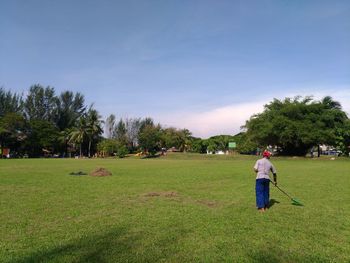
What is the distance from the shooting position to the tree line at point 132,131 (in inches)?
2165

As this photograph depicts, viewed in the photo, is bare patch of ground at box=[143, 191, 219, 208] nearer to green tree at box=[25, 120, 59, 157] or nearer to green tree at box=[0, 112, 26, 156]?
green tree at box=[0, 112, 26, 156]

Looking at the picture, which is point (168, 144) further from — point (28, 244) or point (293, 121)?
point (28, 244)

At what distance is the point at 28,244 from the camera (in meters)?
6.55

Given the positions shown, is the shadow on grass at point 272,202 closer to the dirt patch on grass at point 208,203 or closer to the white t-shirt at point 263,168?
the white t-shirt at point 263,168

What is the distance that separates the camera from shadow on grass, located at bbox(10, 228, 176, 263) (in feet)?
18.5

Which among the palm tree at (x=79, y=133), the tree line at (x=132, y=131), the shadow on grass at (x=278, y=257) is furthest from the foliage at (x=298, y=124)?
the shadow on grass at (x=278, y=257)

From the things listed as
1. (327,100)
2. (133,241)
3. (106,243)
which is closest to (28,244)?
(106,243)

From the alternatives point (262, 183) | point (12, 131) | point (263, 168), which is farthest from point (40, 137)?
point (262, 183)

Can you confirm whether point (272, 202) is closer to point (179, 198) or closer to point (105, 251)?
point (179, 198)

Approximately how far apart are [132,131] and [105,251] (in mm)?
96353

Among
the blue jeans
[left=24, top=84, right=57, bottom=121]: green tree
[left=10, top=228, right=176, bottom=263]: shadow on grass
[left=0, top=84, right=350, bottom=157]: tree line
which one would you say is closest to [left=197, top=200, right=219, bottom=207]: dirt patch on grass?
the blue jeans

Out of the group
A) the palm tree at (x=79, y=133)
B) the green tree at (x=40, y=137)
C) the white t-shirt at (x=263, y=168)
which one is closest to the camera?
the white t-shirt at (x=263, y=168)

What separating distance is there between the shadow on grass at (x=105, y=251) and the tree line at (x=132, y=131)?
49.9 m

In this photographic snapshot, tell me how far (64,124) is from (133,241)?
9059cm
